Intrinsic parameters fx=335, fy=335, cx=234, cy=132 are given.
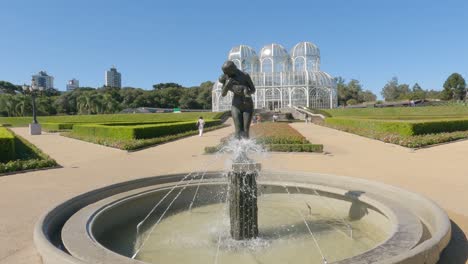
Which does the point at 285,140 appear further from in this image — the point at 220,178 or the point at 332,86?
the point at 332,86

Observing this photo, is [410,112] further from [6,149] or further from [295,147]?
[6,149]

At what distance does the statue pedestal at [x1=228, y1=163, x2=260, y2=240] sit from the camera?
4.66 meters

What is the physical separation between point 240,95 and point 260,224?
2203mm

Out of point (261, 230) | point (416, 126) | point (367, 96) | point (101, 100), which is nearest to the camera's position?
point (261, 230)

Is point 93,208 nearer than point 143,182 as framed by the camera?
Yes

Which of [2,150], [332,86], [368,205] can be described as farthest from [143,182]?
[332,86]

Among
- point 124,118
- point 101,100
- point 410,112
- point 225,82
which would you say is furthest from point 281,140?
point 101,100

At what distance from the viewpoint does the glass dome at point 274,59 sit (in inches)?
2157

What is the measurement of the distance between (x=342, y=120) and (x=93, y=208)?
28.5 meters

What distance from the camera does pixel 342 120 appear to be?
→ 3084 centimetres

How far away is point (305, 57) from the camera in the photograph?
55469 millimetres

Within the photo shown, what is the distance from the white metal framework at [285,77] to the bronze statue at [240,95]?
154 feet

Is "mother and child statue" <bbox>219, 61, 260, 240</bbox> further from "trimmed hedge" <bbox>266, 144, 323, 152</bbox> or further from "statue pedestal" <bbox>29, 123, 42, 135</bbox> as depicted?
"statue pedestal" <bbox>29, 123, 42, 135</bbox>

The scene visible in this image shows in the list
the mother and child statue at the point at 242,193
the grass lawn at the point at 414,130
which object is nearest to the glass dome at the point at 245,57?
the grass lawn at the point at 414,130
